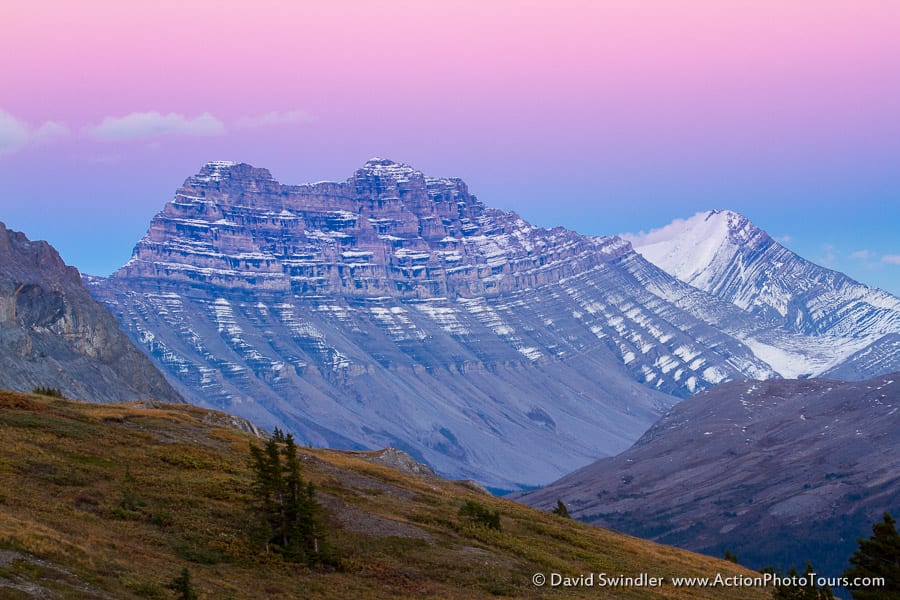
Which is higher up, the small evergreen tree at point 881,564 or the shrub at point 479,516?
the shrub at point 479,516

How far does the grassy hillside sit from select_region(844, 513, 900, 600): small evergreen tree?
8872mm

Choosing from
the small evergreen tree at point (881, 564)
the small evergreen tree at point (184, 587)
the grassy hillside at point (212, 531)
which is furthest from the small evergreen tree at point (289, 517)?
the small evergreen tree at point (881, 564)

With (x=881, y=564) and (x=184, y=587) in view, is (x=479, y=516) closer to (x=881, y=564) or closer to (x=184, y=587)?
(x=881, y=564)

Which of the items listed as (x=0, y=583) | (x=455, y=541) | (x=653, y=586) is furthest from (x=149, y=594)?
(x=653, y=586)

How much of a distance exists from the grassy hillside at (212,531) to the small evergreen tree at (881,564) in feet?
29.1

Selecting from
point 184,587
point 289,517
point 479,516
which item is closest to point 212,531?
point 289,517

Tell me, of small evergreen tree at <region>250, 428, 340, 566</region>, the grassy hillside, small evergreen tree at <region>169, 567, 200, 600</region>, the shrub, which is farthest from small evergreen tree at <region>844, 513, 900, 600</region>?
small evergreen tree at <region>169, 567, 200, 600</region>

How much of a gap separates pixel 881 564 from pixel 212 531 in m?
37.1

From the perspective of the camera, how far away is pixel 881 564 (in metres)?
70.4

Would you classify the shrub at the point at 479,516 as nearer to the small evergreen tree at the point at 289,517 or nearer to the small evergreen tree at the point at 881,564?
the small evergreen tree at the point at 289,517

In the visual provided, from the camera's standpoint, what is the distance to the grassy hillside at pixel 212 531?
53.9 meters

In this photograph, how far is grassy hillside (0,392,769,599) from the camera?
53.9 meters

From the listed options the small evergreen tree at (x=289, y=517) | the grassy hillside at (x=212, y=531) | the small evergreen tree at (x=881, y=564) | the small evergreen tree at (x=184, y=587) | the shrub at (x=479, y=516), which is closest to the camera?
the small evergreen tree at (x=184, y=587)

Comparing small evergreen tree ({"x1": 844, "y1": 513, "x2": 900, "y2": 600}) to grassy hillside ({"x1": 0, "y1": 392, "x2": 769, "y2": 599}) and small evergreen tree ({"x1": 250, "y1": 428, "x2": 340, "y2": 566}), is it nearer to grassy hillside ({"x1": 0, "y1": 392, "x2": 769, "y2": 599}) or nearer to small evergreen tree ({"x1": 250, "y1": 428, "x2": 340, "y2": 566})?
grassy hillside ({"x1": 0, "y1": 392, "x2": 769, "y2": 599})
